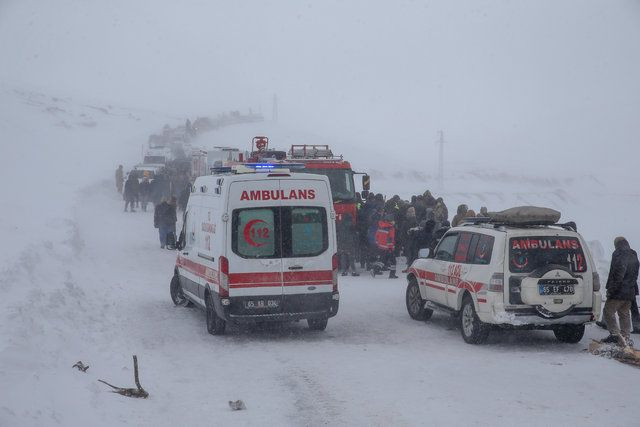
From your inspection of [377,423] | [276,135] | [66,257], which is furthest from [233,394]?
[276,135]

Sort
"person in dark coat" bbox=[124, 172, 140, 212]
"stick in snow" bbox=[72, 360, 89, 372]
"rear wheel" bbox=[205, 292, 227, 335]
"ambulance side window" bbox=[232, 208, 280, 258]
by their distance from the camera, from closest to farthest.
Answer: "stick in snow" bbox=[72, 360, 89, 372]
"ambulance side window" bbox=[232, 208, 280, 258]
"rear wheel" bbox=[205, 292, 227, 335]
"person in dark coat" bbox=[124, 172, 140, 212]

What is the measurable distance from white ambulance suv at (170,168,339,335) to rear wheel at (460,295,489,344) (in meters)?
2.07

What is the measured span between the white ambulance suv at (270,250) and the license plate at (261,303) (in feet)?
0.05

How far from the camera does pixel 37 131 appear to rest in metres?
67.8

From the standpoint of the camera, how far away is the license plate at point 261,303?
11438mm

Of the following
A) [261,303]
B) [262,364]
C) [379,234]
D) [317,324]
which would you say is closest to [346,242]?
[379,234]

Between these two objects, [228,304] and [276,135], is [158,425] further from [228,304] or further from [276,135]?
[276,135]

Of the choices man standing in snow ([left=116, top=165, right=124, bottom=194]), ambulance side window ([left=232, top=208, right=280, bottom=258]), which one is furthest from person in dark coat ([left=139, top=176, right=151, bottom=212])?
ambulance side window ([left=232, top=208, right=280, bottom=258])

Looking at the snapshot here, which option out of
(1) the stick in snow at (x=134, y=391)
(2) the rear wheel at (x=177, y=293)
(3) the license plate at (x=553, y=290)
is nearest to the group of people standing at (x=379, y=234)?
(2) the rear wheel at (x=177, y=293)

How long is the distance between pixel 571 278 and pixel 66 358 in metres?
7.10

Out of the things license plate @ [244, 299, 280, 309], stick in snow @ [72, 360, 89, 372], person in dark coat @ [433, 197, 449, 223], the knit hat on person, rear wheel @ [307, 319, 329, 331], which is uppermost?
the knit hat on person

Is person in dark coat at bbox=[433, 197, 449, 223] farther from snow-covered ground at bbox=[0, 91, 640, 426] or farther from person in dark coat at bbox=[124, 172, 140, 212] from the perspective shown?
person in dark coat at bbox=[124, 172, 140, 212]

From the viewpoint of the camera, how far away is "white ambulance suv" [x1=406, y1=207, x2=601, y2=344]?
423 inches

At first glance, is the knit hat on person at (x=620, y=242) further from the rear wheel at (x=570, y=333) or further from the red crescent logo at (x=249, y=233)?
the red crescent logo at (x=249, y=233)
